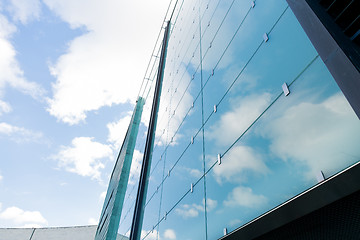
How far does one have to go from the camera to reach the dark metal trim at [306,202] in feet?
8.35

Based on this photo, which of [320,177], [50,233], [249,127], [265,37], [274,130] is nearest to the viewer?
[320,177]

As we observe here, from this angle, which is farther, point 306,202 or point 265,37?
point 265,37

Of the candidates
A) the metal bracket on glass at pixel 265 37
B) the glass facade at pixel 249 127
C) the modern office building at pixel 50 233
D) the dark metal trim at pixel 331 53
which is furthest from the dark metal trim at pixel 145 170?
the modern office building at pixel 50 233

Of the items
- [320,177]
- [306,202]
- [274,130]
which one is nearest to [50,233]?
[274,130]

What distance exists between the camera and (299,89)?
339cm

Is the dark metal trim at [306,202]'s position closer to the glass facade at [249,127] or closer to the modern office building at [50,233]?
the glass facade at [249,127]

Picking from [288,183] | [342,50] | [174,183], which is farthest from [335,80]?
[174,183]

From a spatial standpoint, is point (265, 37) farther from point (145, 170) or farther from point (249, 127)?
point (145, 170)

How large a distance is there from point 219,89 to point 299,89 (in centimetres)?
269

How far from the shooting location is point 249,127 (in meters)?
4.27

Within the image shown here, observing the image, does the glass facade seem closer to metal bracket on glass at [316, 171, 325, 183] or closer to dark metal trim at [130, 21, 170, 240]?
metal bracket on glass at [316, 171, 325, 183]

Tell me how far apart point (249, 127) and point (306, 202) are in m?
1.57

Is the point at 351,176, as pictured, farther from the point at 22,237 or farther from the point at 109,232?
the point at 22,237

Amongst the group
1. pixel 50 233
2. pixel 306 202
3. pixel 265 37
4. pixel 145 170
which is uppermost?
pixel 50 233
